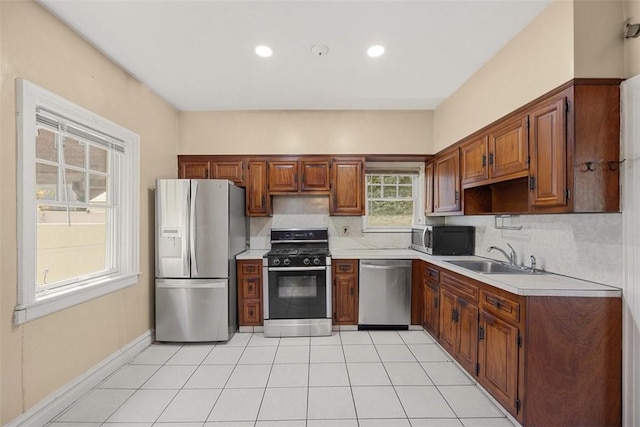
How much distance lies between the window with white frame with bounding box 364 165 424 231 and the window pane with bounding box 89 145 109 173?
3057mm

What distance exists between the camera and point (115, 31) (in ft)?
7.31

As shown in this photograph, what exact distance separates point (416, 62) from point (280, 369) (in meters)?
3.03

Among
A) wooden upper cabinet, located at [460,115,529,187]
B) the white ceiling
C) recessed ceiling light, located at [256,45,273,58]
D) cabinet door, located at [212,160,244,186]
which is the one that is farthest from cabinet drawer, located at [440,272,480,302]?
cabinet door, located at [212,160,244,186]

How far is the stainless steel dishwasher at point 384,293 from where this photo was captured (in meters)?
3.51

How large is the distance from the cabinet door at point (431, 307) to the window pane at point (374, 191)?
140 centimetres

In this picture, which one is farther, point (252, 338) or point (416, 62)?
point (252, 338)

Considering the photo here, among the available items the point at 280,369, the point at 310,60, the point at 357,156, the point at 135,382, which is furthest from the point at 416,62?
the point at 135,382

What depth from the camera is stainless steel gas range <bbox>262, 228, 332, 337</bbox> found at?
135 inches

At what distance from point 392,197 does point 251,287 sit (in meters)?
2.28

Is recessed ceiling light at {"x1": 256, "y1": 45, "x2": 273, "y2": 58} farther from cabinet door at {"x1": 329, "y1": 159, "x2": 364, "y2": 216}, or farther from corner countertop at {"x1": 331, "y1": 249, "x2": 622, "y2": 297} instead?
corner countertop at {"x1": 331, "y1": 249, "x2": 622, "y2": 297}

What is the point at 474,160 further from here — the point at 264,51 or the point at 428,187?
the point at 264,51

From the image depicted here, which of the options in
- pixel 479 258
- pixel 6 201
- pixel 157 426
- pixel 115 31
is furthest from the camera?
pixel 479 258

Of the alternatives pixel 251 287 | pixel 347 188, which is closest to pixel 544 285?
pixel 347 188

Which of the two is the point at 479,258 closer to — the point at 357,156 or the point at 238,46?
the point at 357,156
